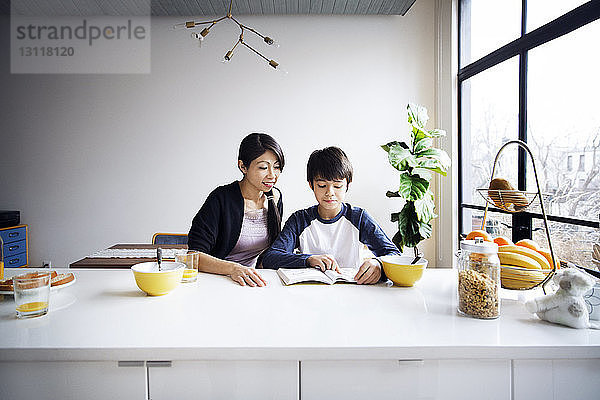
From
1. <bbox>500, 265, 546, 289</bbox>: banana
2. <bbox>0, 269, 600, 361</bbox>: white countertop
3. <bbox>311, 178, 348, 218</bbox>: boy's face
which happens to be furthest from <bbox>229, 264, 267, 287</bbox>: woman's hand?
<bbox>500, 265, 546, 289</bbox>: banana

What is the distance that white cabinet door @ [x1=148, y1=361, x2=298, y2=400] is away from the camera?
2.95 feet

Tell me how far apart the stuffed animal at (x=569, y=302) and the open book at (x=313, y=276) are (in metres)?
0.58

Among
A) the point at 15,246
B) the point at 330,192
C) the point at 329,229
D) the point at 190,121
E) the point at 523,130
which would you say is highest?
the point at 190,121

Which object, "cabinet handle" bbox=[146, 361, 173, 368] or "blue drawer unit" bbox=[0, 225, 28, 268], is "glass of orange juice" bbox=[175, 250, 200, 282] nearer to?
"cabinet handle" bbox=[146, 361, 173, 368]

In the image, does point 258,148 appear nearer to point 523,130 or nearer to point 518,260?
point 518,260

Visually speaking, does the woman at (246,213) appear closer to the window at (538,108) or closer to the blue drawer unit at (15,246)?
the window at (538,108)

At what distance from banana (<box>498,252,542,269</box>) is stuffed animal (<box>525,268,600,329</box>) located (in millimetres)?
139

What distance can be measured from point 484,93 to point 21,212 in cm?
470

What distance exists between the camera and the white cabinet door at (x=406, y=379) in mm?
904

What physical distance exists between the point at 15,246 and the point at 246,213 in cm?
356

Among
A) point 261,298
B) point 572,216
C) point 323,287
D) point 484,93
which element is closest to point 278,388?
point 261,298

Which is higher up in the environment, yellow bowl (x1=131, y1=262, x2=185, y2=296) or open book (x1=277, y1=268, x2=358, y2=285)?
yellow bowl (x1=131, y1=262, x2=185, y2=296)

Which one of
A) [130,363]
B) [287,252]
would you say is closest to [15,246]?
[287,252]

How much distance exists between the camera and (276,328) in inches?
38.9
